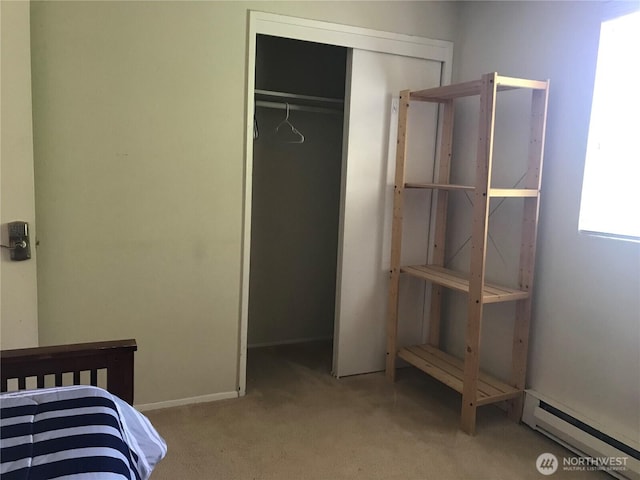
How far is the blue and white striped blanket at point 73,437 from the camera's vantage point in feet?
3.72

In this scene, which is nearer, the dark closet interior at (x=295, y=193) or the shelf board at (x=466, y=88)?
the shelf board at (x=466, y=88)

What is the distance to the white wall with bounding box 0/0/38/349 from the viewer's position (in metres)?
2.04

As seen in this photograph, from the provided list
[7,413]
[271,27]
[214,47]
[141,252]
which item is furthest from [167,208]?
[7,413]

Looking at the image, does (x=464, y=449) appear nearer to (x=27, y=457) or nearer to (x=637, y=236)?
(x=637, y=236)

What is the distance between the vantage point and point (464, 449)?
237 centimetres

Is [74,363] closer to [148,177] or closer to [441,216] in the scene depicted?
[148,177]

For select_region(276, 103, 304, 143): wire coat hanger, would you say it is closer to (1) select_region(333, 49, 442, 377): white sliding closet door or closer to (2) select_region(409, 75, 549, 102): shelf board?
(1) select_region(333, 49, 442, 377): white sliding closet door

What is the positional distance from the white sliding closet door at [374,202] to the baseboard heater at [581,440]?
0.98m

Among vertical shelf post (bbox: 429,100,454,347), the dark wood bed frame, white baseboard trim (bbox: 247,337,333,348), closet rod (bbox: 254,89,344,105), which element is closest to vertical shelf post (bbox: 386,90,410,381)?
vertical shelf post (bbox: 429,100,454,347)

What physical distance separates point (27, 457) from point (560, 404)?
2275 millimetres

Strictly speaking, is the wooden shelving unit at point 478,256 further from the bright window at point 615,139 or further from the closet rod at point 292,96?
the closet rod at point 292,96

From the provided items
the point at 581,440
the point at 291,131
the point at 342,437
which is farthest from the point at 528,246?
the point at 291,131

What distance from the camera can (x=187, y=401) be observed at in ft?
8.97

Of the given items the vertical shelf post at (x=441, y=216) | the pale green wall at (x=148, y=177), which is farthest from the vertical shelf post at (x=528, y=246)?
the pale green wall at (x=148, y=177)
